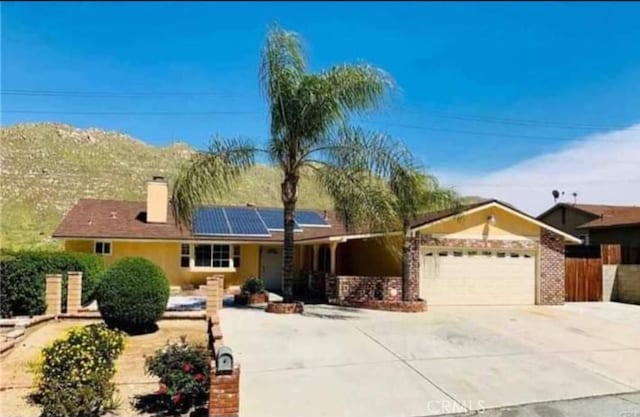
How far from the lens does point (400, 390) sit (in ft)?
24.2

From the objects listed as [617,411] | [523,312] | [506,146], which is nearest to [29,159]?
[506,146]

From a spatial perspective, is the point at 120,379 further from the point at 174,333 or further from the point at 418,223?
the point at 418,223

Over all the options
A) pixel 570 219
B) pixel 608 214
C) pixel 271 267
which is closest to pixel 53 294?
pixel 271 267

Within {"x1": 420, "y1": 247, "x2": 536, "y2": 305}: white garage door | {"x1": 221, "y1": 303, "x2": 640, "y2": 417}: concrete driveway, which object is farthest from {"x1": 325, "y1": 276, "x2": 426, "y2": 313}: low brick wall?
{"x1": 221, "y1": 303, "x2": 640, "y2": 417}: concrete driveway

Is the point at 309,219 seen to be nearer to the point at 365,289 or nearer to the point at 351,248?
the point at 351,248

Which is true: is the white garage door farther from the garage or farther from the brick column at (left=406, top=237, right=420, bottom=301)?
the brick column at (left=406, top=237, right=420, bottom=301)

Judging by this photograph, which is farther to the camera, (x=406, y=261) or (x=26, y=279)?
(x=406, y=261)

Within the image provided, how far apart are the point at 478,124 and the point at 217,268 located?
12.2 metres

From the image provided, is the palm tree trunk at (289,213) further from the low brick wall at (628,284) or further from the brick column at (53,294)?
the low brick wall at (628,284)

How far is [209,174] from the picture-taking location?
574 inches

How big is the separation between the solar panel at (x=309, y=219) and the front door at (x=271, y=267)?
80.0 inches

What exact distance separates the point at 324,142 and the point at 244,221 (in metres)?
10.4

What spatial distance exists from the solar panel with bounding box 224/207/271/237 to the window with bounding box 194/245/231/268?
97cm

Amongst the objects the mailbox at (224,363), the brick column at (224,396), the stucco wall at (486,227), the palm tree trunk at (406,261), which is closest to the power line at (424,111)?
the stucco wall at (486,227)
